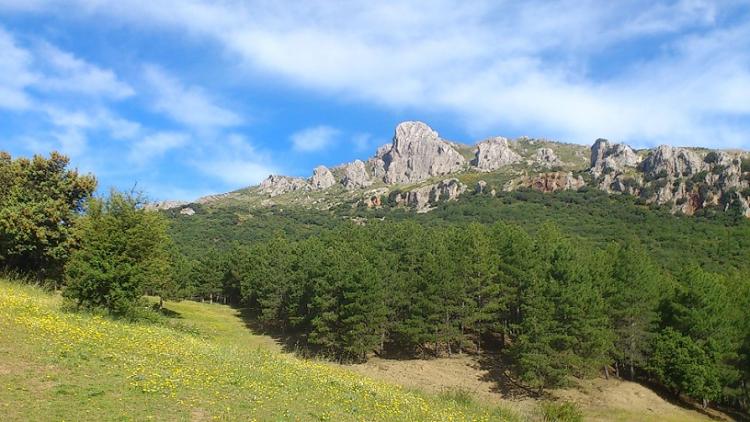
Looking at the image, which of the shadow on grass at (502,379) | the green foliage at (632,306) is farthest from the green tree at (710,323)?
the shadow on grass at (502,379)

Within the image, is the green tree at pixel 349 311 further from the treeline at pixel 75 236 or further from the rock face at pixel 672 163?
the rock face at pixel 672 163

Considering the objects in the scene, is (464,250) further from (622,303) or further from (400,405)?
(400,405)

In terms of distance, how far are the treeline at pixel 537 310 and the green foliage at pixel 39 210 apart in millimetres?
26989

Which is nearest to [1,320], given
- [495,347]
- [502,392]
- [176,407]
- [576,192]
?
[176,407]

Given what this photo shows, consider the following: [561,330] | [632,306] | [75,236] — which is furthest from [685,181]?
[75,236]

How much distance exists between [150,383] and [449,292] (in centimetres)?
4281

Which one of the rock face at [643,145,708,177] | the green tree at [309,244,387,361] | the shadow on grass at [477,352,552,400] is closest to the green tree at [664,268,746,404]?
the shadow on grass at [477,352,552,400]

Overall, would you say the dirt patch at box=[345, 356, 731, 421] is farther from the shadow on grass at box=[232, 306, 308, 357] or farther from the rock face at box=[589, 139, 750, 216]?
the rock face at box=[589, 139, 750, 216]

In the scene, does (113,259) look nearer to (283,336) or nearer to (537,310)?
(537,310)

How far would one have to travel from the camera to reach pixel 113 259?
1186 inches

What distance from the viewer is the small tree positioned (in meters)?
28.8

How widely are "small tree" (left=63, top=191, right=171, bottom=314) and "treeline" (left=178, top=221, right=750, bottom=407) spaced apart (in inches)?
1021

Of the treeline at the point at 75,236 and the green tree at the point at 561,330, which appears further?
the green tree at the point at 561,330

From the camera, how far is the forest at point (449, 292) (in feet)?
110
